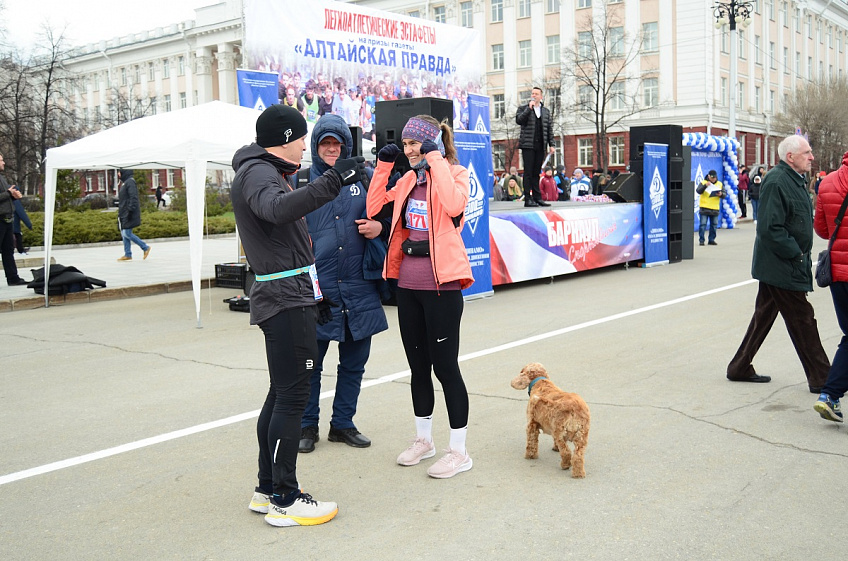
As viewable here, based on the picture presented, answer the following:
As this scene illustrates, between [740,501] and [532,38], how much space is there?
5925 cm

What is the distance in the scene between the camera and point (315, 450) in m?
5.17

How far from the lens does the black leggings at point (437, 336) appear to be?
15.0 feet

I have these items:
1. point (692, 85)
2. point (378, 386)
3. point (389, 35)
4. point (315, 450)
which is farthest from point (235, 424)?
point (692, 85)

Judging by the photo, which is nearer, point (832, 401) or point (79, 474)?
point (79, 474)

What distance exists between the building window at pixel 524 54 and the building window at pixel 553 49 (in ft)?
5.26

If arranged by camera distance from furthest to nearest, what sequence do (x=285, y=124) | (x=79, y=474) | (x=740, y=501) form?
(x=79, y=474), (x=740, y=501), (x=285, y=124)

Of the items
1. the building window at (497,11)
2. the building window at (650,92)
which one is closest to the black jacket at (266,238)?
the building window at (650,92)

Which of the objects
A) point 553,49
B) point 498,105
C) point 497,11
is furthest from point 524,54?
point 498,105

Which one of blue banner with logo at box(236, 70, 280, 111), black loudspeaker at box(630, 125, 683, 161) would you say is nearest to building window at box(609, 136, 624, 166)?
black loudspeaker at box(630, 125, 683, 161)

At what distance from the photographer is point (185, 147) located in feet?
34.6

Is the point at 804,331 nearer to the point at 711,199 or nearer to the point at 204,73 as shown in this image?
the point at 711,199

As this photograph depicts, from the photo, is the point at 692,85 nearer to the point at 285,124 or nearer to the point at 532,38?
the point at 532,38

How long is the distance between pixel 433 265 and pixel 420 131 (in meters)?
0.76

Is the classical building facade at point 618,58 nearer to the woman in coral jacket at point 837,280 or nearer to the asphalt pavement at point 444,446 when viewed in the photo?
the asphalt pavement at point 444,446
